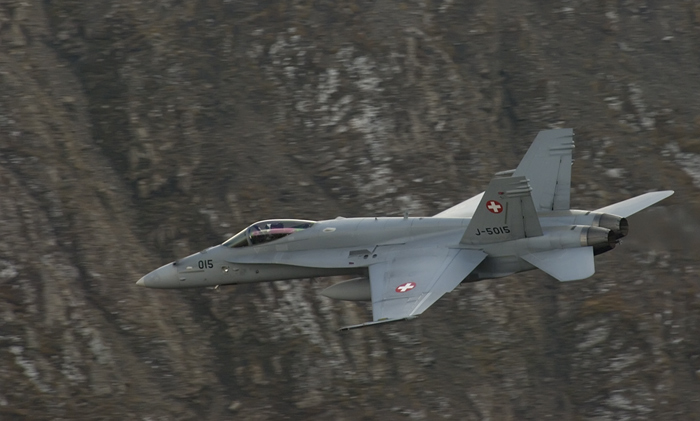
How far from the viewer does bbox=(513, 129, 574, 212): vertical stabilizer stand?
922 inches

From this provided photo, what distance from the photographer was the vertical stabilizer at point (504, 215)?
21.1 m

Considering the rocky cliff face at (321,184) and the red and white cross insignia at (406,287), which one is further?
the rocky cliff face at (321,184)

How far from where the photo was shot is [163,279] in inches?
971

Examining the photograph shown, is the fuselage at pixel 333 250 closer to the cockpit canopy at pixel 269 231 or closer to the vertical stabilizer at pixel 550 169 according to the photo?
the cockpit canopy at pixel 269 231

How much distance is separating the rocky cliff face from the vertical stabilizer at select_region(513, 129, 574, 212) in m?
4.12

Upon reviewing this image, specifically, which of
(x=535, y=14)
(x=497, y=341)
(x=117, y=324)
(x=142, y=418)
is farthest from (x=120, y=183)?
(x=535, y=14)

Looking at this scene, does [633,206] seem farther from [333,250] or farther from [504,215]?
[333,250]

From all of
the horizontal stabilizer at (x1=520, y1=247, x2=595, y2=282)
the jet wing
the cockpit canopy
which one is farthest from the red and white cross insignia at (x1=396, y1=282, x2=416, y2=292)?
the cockpit canopy

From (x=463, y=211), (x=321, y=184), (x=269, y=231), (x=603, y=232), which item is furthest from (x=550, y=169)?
(x=321, y=184)

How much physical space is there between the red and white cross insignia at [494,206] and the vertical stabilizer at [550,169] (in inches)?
84.5

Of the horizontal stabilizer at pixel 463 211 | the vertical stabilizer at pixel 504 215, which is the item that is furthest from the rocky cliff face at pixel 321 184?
the vertical stabilizer at pixel 504 215

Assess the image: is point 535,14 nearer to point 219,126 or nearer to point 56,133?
point 219,126

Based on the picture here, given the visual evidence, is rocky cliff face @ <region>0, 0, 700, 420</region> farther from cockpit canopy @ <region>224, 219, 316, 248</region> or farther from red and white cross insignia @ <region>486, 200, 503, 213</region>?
red and white cross insignia @ <region>486, 200, 503, 213</region>

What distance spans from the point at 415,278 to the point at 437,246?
1223mm
